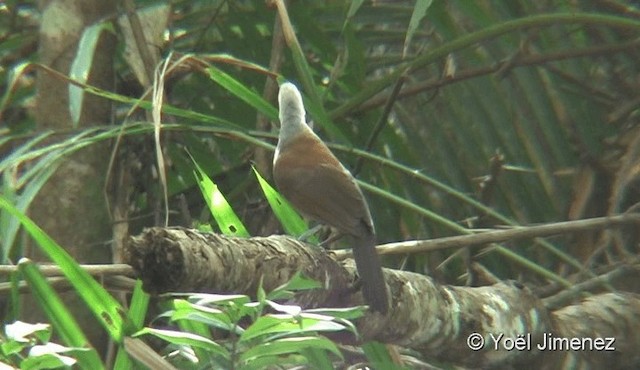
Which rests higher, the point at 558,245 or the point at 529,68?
the point at 529,68

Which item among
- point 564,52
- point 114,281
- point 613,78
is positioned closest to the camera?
point 114,281

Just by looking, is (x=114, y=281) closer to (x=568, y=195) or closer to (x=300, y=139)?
(x=300, y=139)

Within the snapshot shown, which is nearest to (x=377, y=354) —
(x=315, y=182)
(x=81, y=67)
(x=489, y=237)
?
(x=489, y=237)

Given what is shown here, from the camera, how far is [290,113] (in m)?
2.81

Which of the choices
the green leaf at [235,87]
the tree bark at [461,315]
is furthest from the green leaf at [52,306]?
the green leaf at [235,87]

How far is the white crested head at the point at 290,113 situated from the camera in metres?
2.77

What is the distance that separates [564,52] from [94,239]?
127 cm

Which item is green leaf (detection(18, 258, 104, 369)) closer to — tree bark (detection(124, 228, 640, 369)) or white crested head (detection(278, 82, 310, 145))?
tree bark (detection(124, 228, 640, 369))

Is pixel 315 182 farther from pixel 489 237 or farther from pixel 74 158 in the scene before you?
pixel 74 158

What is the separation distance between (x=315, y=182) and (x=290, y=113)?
25cm

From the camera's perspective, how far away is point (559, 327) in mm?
2344

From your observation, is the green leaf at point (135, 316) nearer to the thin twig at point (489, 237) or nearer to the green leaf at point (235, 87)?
the thin twig at point (489, 237)

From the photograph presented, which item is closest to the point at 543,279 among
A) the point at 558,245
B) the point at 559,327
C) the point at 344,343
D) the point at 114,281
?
the point at 558,245

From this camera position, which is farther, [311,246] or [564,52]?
[564,52]
